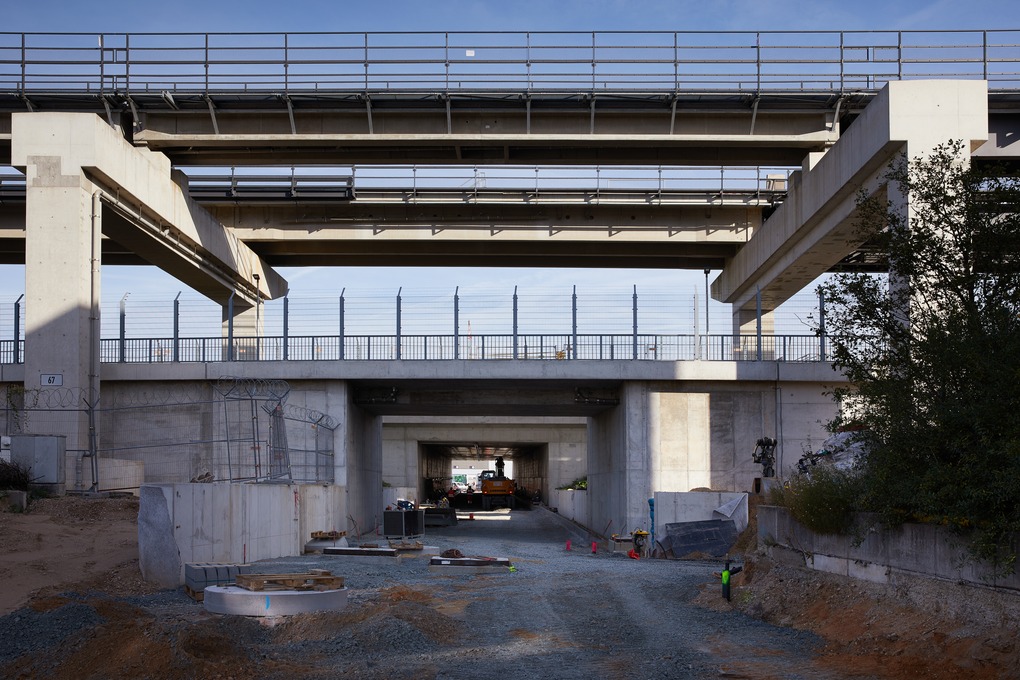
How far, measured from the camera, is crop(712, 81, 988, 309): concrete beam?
2464cm

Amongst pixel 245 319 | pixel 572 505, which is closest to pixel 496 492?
pixel 572 505

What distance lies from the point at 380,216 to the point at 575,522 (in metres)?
19.8

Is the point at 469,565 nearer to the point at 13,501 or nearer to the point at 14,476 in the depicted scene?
the point at 13,501

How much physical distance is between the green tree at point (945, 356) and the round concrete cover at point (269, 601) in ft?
24.9

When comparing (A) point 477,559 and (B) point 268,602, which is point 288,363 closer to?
(A) point 477,559

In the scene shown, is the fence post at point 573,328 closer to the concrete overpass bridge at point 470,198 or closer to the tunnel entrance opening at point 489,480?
the concrete overpass bridge at point 470,198

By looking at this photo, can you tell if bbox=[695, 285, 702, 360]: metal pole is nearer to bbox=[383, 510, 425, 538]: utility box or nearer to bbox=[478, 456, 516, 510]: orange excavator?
bbox=[383, 510, 425, 538]: utility box

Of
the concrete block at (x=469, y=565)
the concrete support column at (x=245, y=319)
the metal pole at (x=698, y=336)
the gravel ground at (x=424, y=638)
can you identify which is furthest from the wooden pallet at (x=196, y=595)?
the concrete support column at (x=245, y=319)

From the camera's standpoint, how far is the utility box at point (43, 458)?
82.6 ft

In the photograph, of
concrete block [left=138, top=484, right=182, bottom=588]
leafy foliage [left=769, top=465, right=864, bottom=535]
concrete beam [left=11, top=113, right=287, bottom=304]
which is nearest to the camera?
leafy foliage [left=769, top=465, right=864, bottom=535]

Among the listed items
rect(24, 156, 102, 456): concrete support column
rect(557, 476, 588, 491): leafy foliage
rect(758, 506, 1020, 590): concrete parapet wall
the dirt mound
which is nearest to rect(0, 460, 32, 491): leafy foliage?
rect(24, 156, 102, 456): concrete support column

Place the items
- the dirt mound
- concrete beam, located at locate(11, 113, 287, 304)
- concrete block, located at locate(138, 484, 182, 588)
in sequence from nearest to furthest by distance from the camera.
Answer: the dirt mound
concrete block, located at locate(138, 484, 182, 588)
concrete beam, located at locate(11, 113, 287, 304)

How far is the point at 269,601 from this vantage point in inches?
563

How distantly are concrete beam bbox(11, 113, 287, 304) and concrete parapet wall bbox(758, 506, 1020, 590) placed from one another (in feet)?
68.2
